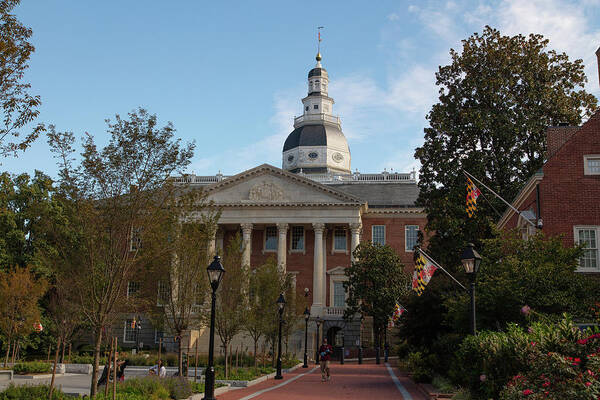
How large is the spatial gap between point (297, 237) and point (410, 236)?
12.5 metres

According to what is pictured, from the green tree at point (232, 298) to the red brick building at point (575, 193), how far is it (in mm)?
14857

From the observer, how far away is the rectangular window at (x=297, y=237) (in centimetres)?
6788

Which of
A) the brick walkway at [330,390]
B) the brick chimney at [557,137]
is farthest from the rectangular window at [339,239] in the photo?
the brick chimney at [557,137]

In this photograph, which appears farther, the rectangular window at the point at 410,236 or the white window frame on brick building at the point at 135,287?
the rectangular window at the point at 410,236

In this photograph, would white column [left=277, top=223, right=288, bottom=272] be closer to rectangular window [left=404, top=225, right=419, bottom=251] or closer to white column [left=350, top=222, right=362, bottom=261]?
white column [left=350, top=222, right=362, bottom=261]

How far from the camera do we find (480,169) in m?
35.5

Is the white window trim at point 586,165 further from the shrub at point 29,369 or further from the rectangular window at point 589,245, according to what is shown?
the shrub at point 29,369

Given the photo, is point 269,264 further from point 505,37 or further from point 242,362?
point 505,37

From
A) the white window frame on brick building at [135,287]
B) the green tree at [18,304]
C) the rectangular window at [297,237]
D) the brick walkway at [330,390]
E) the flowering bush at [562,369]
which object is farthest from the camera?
the rectangular window at [297,237]

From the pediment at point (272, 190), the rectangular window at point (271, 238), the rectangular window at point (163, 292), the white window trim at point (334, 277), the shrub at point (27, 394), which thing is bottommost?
the shrub at point (27, 394)

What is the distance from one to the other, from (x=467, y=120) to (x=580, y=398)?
28.4 m

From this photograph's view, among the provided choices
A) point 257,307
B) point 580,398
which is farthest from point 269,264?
point 580,398

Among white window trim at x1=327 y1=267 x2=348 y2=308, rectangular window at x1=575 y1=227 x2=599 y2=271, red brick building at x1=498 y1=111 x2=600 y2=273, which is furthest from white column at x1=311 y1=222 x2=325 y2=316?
rectangular window at x1=575 y1=227 x2=599 y2=271

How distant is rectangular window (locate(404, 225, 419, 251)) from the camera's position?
68.2 meters
